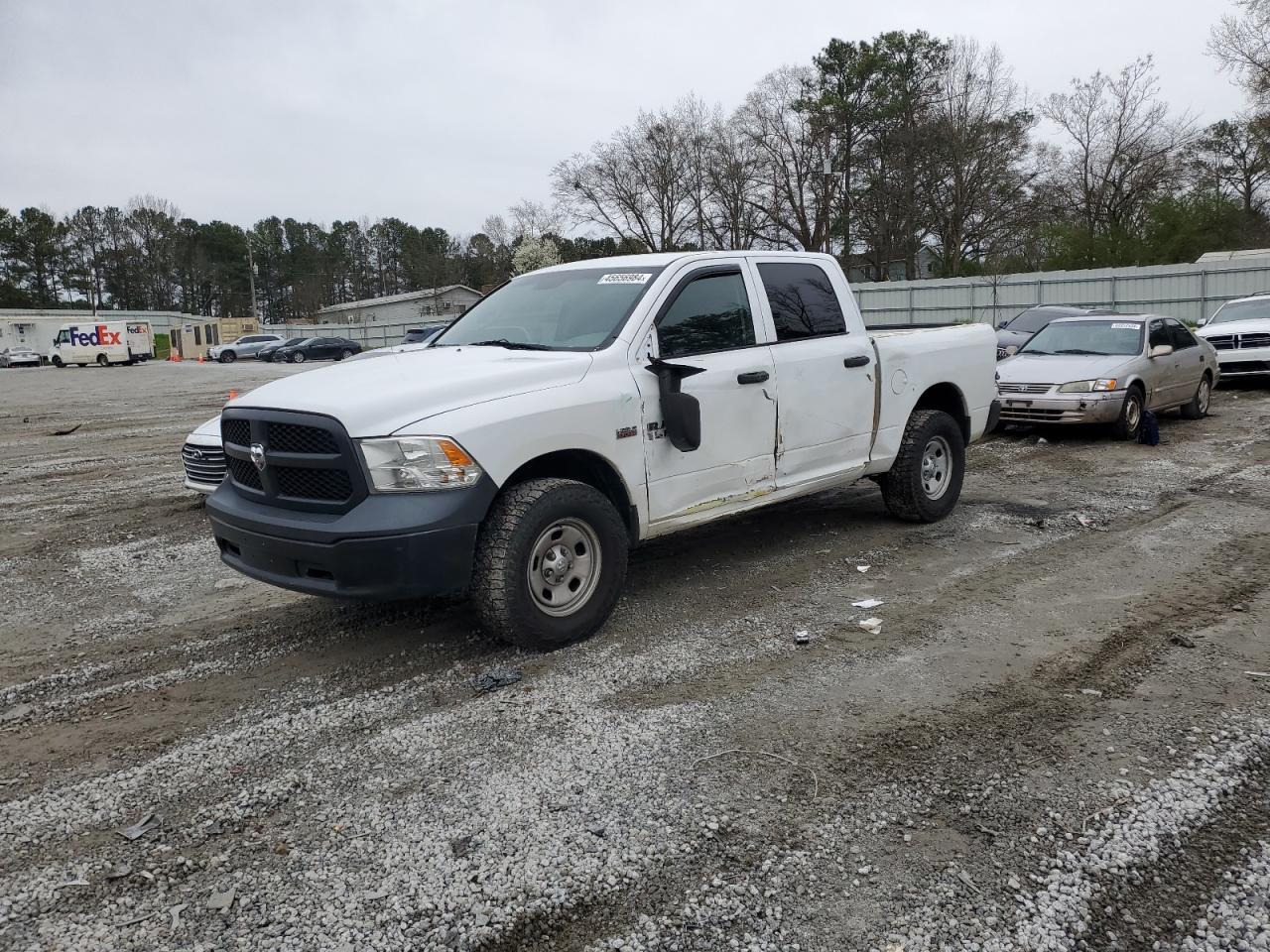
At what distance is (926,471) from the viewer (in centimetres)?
725

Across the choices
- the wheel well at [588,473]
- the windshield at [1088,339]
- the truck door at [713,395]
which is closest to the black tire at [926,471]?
the truck door at [713,395]

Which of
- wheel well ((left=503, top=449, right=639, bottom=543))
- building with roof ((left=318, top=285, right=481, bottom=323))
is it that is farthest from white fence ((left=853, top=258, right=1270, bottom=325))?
building with roof ((left=318, top=285, right=481, bottom=323))

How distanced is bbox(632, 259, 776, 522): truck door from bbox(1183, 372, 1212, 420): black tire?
9859 millimetres

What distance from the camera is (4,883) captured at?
2.93 meters

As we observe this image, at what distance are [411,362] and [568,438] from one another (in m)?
1.05

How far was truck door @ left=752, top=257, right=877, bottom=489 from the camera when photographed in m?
5.89

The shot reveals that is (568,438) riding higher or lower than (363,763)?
higher

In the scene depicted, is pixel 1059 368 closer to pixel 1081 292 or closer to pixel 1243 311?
pixel 1243 311

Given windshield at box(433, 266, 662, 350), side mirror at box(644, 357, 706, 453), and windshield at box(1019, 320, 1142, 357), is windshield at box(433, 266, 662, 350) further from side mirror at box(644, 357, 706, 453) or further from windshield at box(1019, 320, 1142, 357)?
windshield at box(1019, 320, 1142, 357)

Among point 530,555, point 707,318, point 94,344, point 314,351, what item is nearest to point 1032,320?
point 707,318

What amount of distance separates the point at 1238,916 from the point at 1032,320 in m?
18.5

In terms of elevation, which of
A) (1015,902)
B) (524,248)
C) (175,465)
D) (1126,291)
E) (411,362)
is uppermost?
(524,248)

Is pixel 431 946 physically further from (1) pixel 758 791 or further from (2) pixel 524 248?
(2) pixel 524 248

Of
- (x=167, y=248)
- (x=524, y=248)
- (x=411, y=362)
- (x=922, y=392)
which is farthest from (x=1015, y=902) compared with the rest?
(x=167, y=248)
